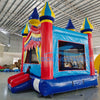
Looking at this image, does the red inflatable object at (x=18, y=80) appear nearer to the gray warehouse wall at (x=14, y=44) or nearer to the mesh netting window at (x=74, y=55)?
the mesh netting window at (x=74, y=55)

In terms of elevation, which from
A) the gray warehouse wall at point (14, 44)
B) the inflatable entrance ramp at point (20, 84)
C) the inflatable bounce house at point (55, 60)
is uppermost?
the gray warehouse wall at point (14, 44)

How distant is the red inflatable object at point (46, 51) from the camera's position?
2402 mm

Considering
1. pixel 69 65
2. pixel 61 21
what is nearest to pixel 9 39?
pixel 61 21

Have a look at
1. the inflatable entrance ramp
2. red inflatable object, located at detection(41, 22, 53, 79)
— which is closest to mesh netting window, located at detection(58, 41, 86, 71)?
red inflatable object, located at detection(41, 22, 53, 79)

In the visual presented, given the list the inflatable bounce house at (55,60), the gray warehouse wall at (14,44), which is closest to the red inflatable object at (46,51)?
the inflatable bounce house at (55,60)

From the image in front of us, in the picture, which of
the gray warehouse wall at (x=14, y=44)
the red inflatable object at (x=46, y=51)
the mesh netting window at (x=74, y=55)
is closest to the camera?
the red inflatable object at (x=46, y=51)

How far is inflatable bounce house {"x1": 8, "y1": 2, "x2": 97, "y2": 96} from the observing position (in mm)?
2416

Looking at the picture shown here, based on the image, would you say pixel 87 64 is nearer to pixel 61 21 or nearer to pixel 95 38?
pixel 61 21

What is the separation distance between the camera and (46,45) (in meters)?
2.47

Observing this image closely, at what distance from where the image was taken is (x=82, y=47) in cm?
338

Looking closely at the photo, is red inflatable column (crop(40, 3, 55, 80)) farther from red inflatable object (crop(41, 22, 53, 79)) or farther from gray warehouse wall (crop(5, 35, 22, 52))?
gray warehouse wall (crop(5, 35, 22, 52))

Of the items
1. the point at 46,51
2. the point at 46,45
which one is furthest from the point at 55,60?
the point at 46,45

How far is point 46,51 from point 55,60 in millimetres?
406

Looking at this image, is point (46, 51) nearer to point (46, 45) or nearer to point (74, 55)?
point (46, 45)
